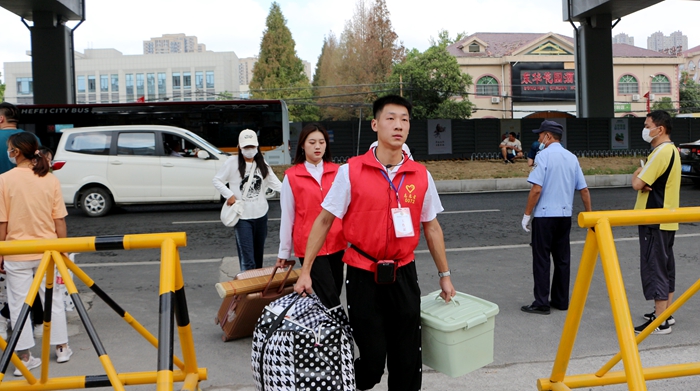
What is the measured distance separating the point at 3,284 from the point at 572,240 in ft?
24.6

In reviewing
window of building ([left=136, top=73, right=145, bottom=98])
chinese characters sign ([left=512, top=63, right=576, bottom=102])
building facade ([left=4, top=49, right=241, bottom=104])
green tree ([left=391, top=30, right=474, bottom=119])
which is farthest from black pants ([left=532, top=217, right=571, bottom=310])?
window of building ([left=136, top=73, right=145, bottom=98])

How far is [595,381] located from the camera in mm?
3643

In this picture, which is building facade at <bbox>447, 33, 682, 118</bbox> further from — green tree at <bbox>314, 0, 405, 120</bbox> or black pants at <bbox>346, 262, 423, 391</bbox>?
black pants at <bbox>346, 262, 423, 391</bbox>

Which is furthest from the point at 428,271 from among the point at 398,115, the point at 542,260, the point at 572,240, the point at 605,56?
the point at 605,56

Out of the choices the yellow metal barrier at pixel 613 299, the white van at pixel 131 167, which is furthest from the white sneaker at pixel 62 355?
the white van at pixel 131 167

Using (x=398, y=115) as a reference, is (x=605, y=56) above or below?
above

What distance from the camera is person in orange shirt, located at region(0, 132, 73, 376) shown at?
15.2 ft

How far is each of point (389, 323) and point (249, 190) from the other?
3.15 m

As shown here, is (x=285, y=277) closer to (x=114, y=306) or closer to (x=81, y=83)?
(x=114, y=306)

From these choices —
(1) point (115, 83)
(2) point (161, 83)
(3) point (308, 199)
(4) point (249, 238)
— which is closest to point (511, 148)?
(4) point (249, 238)

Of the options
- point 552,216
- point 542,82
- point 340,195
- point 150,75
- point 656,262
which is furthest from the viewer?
point 150,75

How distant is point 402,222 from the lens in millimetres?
3191

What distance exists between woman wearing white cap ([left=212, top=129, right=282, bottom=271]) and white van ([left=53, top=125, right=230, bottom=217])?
7.96 meters

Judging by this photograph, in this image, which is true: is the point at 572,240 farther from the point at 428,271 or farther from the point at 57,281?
the point at 57,281
